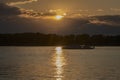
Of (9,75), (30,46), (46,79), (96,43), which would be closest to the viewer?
(46,79)

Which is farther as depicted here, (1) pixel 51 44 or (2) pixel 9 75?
(1) pixel 51 44

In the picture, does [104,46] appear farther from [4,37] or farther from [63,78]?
[63,78]

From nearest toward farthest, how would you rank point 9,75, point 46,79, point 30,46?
1. point 46,79
2. point 9,75
3. point 30,46

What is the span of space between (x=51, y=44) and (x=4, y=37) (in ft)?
55.4

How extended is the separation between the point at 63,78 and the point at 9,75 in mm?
5385

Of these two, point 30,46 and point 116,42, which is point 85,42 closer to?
point 116,42

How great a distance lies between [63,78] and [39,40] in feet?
406

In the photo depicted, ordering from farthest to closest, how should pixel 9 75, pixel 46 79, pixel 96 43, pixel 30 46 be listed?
1. pixel 30 46
2. pixel 96 43
3. pixel 9 75
4. pixel 46 79

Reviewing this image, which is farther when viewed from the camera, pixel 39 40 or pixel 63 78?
pixel 39 40

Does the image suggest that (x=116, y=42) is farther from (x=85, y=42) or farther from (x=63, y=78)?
(x=63, y=78)

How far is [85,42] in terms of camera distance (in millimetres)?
159875

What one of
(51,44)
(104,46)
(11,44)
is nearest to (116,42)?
(104,46)

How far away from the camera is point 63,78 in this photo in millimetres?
40312

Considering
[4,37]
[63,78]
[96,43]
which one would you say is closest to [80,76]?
[63,78]
